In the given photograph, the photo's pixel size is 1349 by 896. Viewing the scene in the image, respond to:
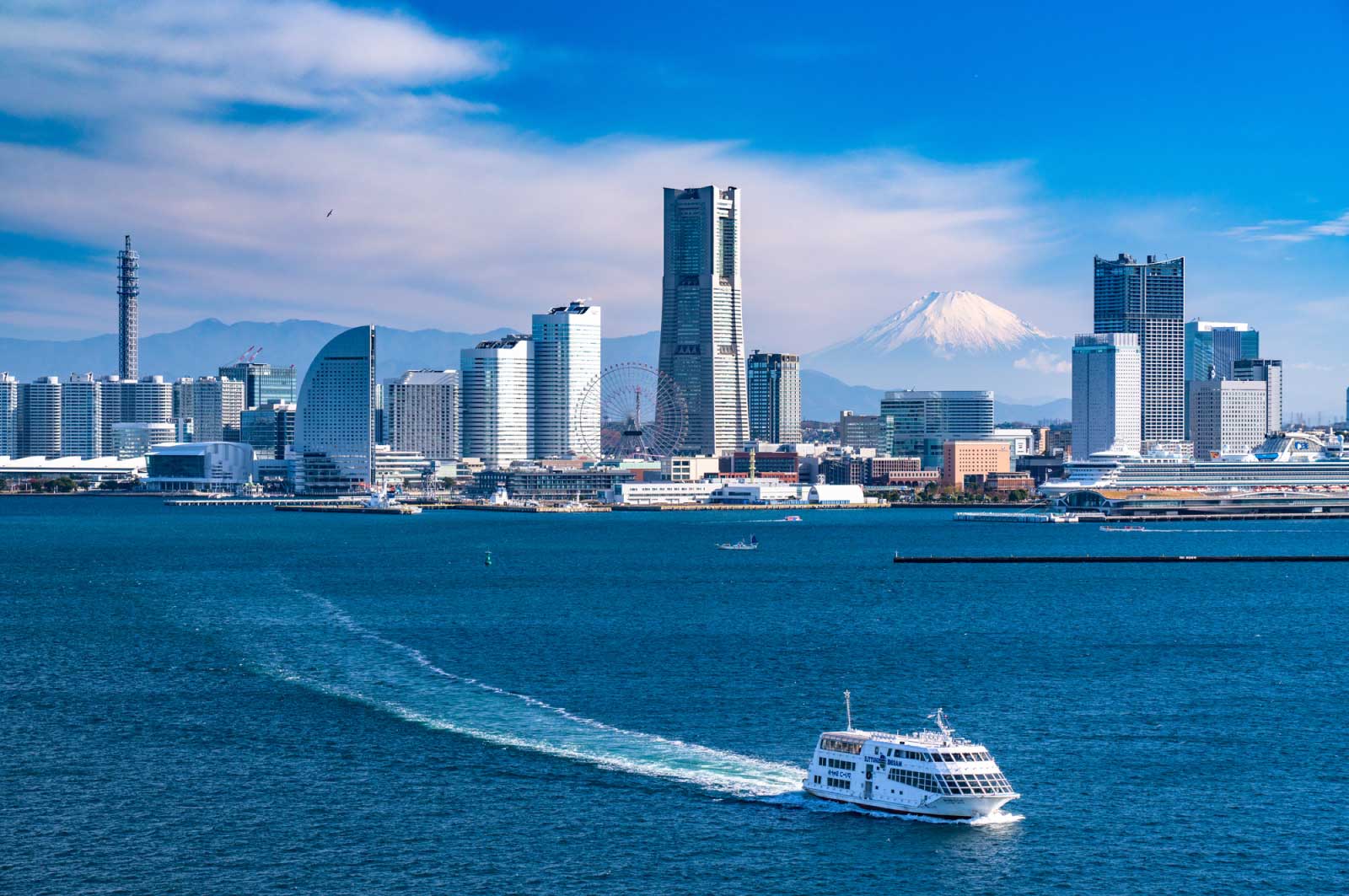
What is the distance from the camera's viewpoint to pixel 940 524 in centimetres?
13212

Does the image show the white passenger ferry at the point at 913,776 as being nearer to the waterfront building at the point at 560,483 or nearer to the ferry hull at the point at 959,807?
the ferry hull at the point at 959,807

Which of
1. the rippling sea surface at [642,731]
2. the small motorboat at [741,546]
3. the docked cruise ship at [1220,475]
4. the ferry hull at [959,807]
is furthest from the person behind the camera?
the docked cruise ship at [1220,475]

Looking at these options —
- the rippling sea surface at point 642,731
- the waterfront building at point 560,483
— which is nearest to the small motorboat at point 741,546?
the rippling sea surface at point 642,731

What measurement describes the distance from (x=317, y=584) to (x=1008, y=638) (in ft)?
102

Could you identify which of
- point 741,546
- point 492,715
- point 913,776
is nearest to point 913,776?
point 913,776

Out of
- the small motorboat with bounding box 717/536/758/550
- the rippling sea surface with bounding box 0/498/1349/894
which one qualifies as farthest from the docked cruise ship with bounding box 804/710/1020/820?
the small motorboat with bounding box 717/536/758/550

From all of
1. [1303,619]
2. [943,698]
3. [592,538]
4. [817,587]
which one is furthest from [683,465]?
[943,698]

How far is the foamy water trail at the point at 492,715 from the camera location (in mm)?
30484

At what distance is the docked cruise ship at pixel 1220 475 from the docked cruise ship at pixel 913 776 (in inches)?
4497

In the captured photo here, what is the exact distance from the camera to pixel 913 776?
90.1 feet

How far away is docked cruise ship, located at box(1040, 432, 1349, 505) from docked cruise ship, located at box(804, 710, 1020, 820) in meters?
114

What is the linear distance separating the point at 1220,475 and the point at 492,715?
118m

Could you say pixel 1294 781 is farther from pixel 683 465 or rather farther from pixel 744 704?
pixel 683 465

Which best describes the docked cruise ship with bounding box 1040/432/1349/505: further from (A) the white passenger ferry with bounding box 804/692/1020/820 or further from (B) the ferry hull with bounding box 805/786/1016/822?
(B) the ferry hull with bounding box 805/786/1016/822
